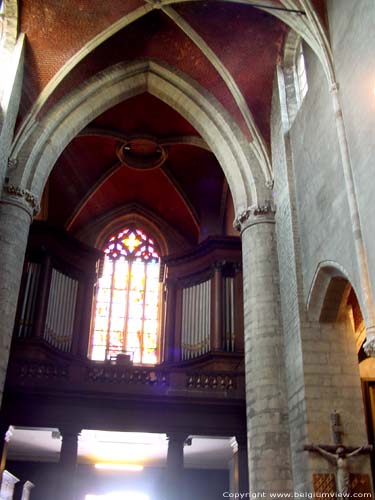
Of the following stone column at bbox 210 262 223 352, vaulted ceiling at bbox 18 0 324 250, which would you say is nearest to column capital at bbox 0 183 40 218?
vaulted ceiling at bbox 18 0 324 250

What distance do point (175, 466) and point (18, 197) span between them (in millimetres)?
6935

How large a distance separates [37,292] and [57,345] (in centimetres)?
156

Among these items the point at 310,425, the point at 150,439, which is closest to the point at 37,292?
the point at 150,439

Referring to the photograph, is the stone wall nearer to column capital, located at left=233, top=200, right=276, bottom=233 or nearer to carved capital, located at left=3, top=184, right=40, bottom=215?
column capital, located at left=233, top=200, right=276, bottom=233

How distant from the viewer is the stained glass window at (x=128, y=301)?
63.6 feet

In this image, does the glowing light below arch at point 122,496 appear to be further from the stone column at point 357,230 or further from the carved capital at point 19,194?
the stone column at point 357,230

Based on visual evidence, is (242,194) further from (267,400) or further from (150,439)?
(150,439)

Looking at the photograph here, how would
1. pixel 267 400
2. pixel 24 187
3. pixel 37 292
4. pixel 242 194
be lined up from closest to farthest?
pixel 267 400 < pixel 24 187 < pixel 242 194 < pixel 37 292

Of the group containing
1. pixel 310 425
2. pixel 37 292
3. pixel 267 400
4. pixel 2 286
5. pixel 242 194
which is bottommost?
pixel 310 425

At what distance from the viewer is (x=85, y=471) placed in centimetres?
1828

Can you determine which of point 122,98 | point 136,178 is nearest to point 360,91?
point 122,98

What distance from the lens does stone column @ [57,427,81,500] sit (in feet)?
42.5

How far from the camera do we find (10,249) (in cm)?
1239

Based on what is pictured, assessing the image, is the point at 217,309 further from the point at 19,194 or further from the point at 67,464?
the point at 19,194
